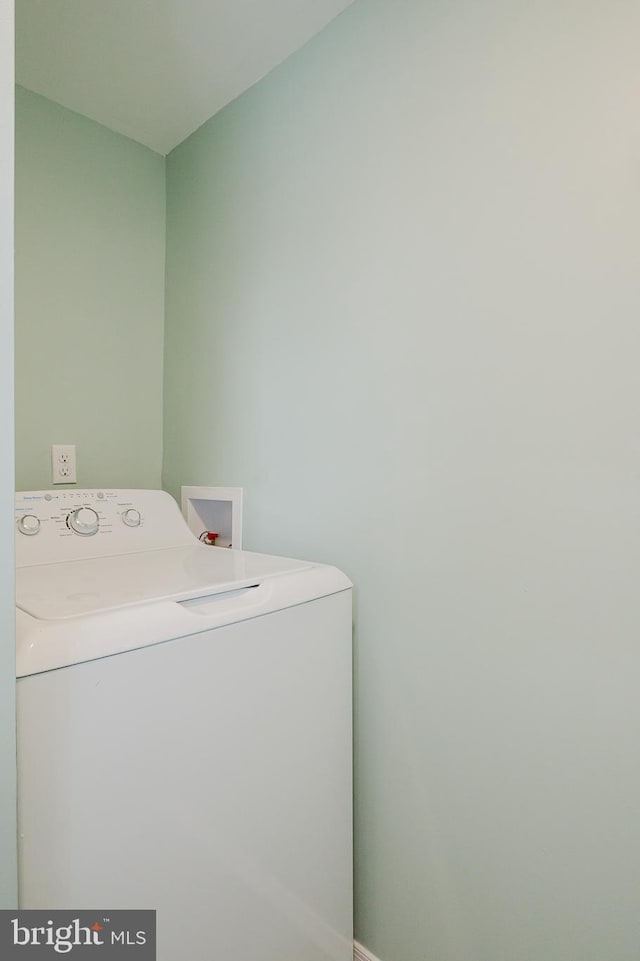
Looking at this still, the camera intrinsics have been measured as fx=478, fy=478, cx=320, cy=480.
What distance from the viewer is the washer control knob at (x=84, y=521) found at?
1112 millimetres

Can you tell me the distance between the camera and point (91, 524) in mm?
1139

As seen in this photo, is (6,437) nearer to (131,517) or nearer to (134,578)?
(134,578)

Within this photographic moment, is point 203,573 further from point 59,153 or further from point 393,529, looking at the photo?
point 59,153

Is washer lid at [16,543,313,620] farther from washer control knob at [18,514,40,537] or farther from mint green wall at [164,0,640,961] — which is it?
mint green wall at [164,0,640,961]

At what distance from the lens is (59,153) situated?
1.39m

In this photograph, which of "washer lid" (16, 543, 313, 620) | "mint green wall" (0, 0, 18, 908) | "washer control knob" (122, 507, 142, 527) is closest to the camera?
"mint green wall" (0, 0, 18, 908)

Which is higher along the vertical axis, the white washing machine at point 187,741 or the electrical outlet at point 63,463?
the electrical outlet at point 63,463

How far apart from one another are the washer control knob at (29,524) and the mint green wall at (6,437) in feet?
2.07

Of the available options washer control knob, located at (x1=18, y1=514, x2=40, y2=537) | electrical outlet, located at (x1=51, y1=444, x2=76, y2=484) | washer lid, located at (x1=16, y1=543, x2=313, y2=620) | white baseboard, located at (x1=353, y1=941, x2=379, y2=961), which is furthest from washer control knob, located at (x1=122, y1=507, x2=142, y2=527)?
white baseboard, located at (x1=353, y1=941, x2=379, y2=961)

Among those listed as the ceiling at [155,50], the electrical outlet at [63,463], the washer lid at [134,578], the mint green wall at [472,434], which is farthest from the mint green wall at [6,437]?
the electrical outlet at [63,463]

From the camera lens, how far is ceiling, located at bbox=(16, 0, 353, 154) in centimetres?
110
